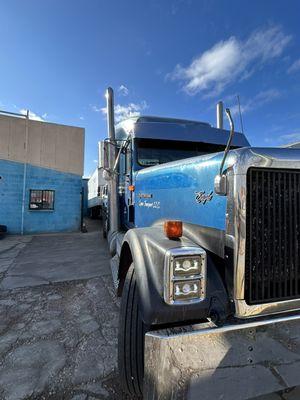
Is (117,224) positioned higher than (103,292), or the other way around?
(117,224)

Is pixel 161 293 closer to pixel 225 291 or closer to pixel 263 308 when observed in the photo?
pixel 225 291

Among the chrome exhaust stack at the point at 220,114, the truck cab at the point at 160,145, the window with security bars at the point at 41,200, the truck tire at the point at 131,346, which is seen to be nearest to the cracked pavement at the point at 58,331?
the truck tire at the point at 131,346

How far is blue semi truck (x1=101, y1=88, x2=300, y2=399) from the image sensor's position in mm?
1397

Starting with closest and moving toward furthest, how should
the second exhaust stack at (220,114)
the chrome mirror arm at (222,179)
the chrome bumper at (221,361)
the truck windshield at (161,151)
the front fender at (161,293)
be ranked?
the chrome bumper at (221,361), the front fender at (161,293), the chrome mirror arm at (222,179), the truck windshield at (161,151), the second exhaust stack at (220,114)

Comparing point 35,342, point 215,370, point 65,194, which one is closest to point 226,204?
point 215,370

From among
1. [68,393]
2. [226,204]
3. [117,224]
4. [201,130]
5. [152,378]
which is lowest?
[68,393]

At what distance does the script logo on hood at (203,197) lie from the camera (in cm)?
191

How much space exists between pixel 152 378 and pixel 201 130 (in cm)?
355

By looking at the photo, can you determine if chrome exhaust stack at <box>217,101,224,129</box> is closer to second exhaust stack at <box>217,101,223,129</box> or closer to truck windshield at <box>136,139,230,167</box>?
second exhaust stack at <box>217,101,223,129</box>

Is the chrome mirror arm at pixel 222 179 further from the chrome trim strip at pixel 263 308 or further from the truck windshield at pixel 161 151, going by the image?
the truck windshield at pixel 161 151

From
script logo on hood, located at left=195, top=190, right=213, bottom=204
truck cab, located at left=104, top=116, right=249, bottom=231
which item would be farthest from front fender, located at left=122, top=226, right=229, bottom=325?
truck cab, located at left=104, top=116, right=249, bottom=231

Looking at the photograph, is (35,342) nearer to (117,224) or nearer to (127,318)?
(127,318)

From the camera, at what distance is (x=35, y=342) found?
9.24ft

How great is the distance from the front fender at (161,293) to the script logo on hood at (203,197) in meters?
0.35
